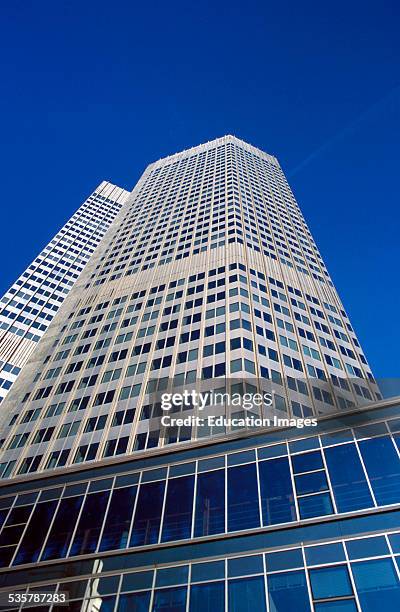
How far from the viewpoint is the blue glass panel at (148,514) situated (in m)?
21.2

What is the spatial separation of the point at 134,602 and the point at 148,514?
167 inches

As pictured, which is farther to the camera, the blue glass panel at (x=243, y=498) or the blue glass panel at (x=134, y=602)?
the blue glass panel at (x=243, y=498)

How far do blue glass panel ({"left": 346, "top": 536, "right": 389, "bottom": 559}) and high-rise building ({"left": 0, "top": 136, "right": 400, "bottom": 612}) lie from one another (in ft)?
0.17

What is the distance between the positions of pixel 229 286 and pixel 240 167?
4288cm

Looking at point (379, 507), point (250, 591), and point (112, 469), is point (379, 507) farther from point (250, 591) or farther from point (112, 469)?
point (112, 469)

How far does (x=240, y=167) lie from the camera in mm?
79625

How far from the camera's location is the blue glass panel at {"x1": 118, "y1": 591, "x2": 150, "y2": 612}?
59.7 feet

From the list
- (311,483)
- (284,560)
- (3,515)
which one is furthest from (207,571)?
(3,515)

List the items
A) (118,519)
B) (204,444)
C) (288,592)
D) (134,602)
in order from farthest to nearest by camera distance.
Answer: (204,444)
(118,519)
(134,602)
(288,592)

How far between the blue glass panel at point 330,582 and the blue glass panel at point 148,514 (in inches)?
300

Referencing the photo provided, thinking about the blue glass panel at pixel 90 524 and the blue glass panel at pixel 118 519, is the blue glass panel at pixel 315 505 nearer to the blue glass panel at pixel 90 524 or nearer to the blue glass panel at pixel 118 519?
the blue glass panel at pixel 118 519

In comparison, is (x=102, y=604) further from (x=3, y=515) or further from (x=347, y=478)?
(x=347, y=478)

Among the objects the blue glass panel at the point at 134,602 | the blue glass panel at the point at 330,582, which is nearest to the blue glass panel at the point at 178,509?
the blue glass panel at the point at 134,602

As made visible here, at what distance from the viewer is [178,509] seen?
22000mm
